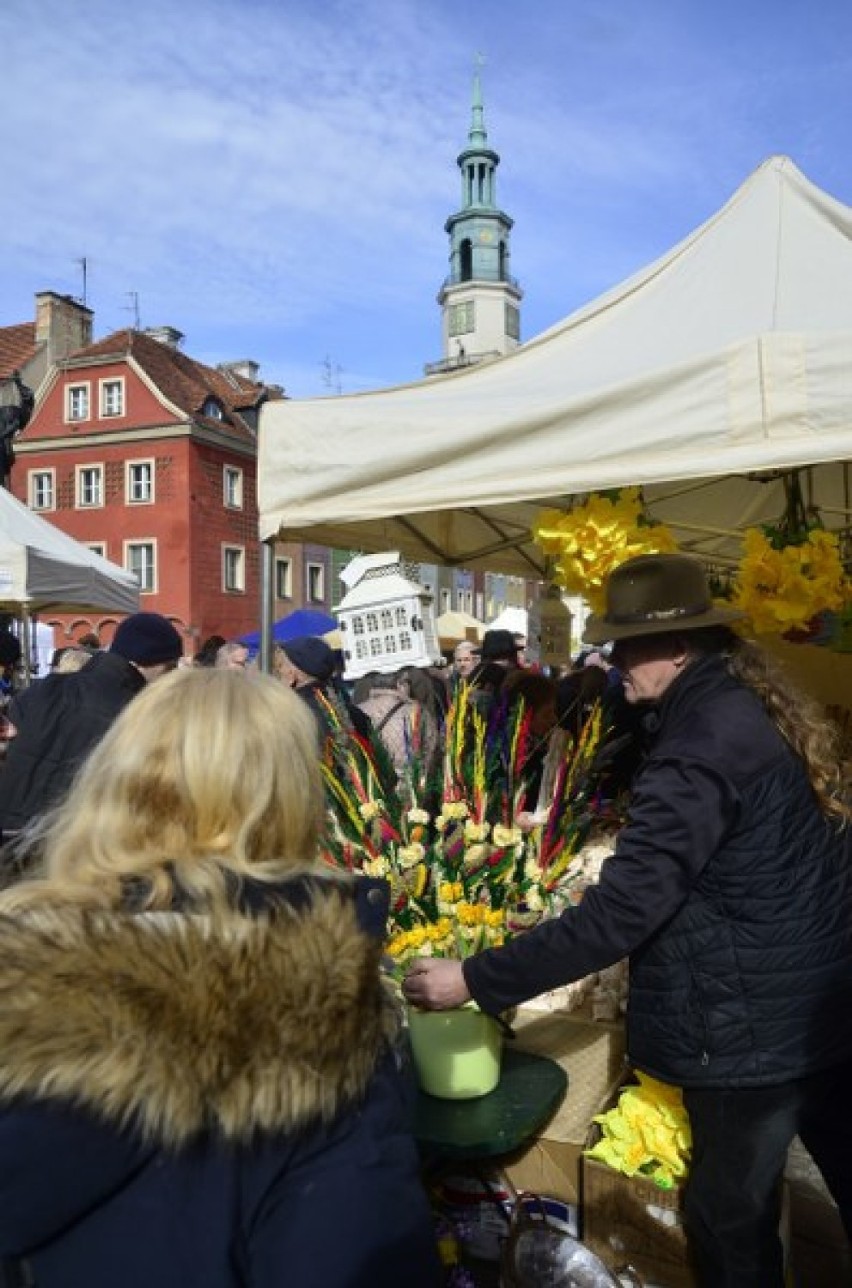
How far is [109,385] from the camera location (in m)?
29.1

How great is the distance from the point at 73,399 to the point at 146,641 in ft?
93.5

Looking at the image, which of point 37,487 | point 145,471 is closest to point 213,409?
point 145,471

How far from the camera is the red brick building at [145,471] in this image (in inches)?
1107

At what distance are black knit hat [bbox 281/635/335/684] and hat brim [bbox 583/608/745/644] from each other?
277cm

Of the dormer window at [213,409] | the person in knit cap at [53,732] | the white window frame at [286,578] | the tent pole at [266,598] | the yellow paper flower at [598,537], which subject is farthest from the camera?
the white window frame at [286,578]

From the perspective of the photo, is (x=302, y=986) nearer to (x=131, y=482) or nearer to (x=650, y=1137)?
(x=650, y=1137)

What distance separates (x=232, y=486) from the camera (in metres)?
29.9

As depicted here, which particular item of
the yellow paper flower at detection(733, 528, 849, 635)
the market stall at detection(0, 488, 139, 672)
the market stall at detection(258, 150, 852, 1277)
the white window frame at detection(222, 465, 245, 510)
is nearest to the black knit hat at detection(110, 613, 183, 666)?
the market stall at detection(258, 150, 852, 1277)

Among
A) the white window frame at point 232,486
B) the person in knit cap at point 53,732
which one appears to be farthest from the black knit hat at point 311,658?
the white window frame at point 232,486

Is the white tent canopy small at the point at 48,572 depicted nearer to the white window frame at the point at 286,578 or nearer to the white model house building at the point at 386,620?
the white model house building at the point at 386,620

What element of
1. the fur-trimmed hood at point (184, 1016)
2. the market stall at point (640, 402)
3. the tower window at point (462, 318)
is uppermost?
the tower window at point (462, 318)

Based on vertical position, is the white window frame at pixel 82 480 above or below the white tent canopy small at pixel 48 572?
above

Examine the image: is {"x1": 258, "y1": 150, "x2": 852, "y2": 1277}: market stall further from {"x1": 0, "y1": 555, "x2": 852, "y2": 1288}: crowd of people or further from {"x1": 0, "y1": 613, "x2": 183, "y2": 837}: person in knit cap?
{"x1": 0, "y1": 613, "x2": 183, "y2": 837}: person in knit cap

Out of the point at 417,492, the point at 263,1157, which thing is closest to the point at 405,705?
the point at 417,492
